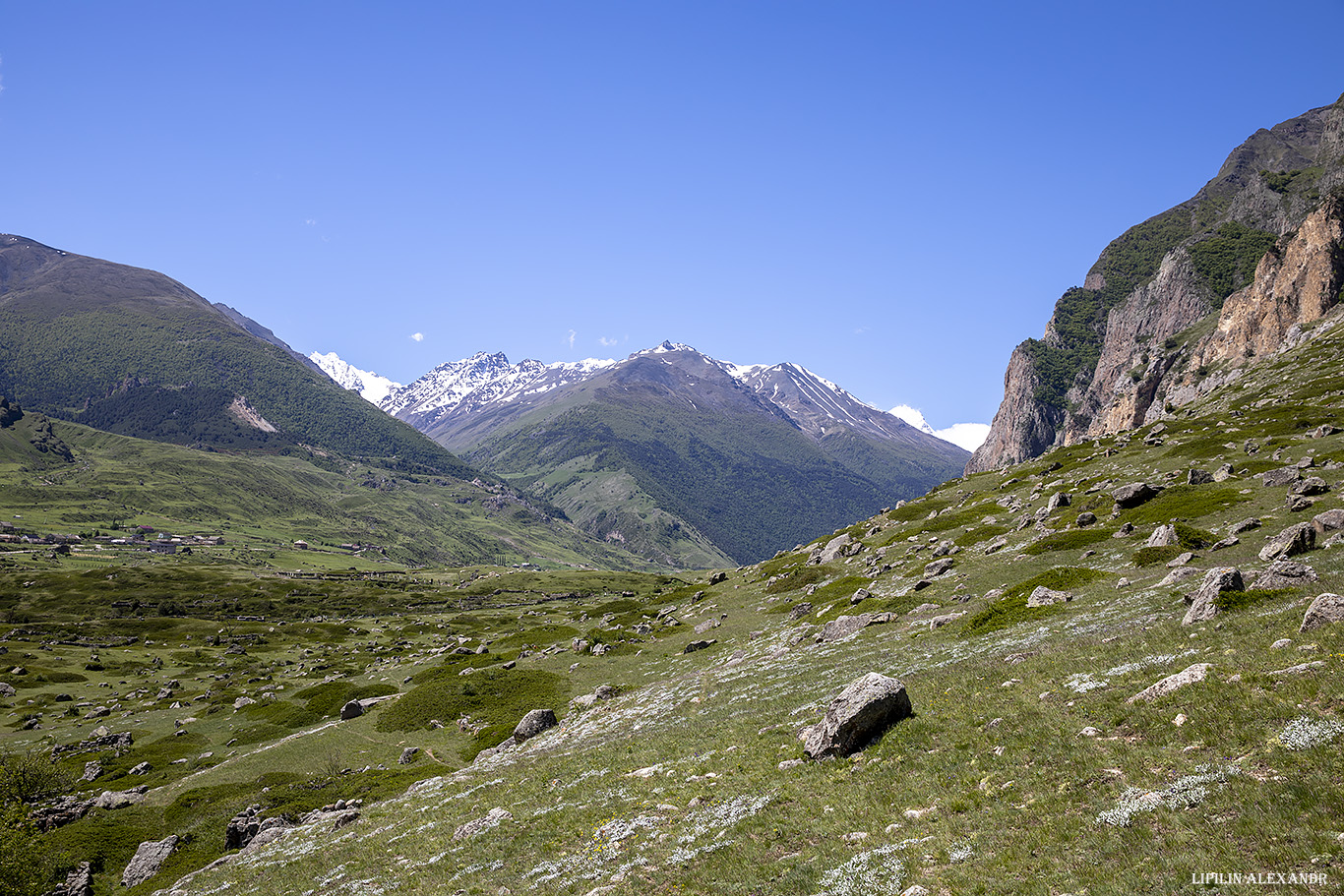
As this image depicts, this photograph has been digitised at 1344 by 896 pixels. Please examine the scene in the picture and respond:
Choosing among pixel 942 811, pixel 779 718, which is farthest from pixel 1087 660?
pixel 779 718

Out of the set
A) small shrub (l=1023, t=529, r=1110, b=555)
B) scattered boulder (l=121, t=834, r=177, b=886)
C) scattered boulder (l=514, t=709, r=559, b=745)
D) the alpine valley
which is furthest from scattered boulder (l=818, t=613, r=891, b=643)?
scattered boulder (l=121, t=834, r=177, b=886)

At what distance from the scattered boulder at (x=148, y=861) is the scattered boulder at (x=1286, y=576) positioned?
66160 mm

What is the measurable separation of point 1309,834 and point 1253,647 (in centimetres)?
1198

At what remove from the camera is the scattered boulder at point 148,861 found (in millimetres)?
41062

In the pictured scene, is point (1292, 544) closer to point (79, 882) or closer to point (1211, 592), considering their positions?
point (1211, 592)

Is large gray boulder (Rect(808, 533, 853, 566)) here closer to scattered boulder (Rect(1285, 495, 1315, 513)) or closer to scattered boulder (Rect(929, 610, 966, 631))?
scattered boulder (Rect(929, 610, 966, 631))

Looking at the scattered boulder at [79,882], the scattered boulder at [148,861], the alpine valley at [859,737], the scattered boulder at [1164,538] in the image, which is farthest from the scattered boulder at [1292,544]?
the scattered boulder at [79,882]

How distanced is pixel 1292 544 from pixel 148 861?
7415cm

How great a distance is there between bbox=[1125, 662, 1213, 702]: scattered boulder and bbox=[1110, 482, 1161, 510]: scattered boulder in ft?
171

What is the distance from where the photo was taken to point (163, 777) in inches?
2438

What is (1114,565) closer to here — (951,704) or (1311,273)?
(951,704)

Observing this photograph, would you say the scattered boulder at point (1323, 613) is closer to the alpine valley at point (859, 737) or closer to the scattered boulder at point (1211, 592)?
the alpine valley at point (859, 737)

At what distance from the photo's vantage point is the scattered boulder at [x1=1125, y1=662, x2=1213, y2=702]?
1967cm

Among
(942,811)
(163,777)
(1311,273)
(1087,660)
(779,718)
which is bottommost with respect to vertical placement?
(163,777)
